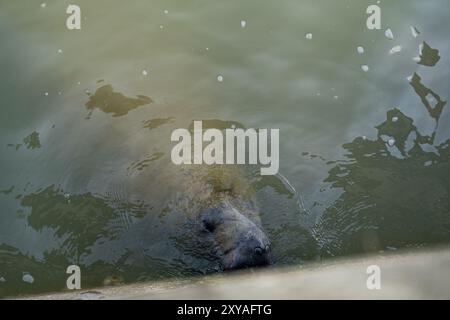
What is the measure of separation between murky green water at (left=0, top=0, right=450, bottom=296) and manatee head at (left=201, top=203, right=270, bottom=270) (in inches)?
6.7

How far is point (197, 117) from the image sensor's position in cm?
680

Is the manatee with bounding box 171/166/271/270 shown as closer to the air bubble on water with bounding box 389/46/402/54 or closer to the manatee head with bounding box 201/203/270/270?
the manatee head with bounding box 201/203/270/270

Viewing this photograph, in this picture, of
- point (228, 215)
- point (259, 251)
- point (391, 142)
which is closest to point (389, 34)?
point (391, 142)

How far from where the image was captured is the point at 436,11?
26.6ft

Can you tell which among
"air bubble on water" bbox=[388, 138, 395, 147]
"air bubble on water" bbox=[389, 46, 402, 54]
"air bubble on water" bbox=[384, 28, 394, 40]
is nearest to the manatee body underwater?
"air bubble on water" bbox=[388, 138, 395, 147]

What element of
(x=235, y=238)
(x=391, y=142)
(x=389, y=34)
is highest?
(x=389, y=34)

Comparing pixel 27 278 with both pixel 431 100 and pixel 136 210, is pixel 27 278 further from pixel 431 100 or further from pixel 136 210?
pixel 431 100

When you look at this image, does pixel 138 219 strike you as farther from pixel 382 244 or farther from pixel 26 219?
pixel 382 244

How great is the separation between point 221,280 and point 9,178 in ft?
9.47

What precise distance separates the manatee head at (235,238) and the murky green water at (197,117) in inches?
6.7

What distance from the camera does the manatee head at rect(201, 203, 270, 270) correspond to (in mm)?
4914

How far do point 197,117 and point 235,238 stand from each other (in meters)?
2.08

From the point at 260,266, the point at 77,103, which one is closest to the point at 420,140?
the point at 260,266
